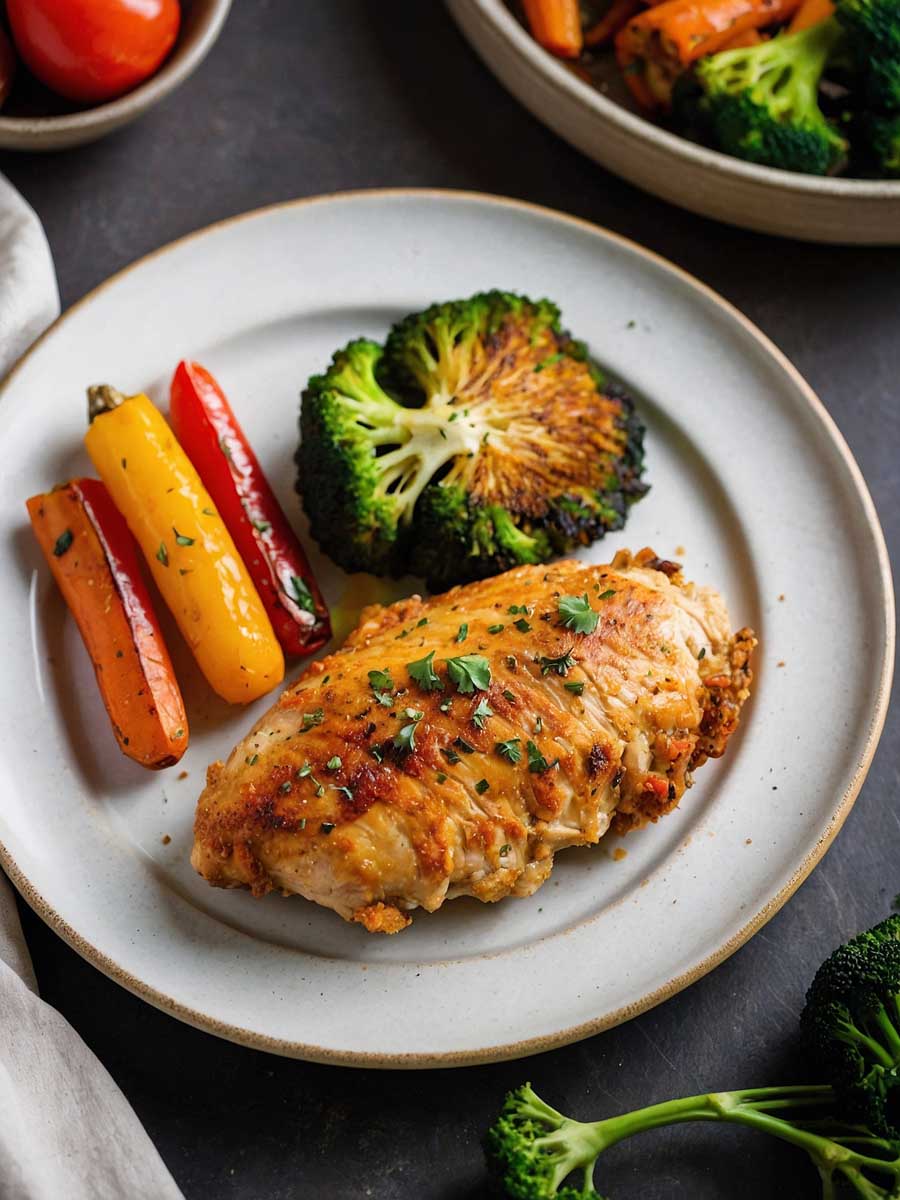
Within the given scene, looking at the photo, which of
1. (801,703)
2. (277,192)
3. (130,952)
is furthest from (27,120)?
(801,703)

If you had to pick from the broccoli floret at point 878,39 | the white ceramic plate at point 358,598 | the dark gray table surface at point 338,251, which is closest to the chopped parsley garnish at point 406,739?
the white ceramic plate at point 358,598

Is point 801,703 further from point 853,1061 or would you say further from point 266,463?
point 266,463

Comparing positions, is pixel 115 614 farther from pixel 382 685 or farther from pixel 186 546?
pixel 382 685

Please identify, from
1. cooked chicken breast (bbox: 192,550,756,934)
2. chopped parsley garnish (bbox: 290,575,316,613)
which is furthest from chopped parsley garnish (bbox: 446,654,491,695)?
chopped parsley garnish (bbox: 290,575,316,613)

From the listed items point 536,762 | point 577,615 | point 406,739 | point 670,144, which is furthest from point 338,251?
point 536,762

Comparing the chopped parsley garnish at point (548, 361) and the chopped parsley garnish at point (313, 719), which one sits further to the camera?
the chopped parsley garnish at point (548, 361)

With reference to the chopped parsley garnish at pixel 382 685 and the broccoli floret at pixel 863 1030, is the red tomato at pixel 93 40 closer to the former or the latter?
→ the chopped parsley garnish at pixel 382 685
